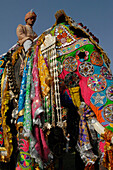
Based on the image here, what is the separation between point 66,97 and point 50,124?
0.34m

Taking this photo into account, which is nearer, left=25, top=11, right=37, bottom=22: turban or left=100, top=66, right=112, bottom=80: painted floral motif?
left=100, top=66, right=112, bottom=80: painted floral motif

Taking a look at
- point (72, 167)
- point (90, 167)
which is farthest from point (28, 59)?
point (72, 167)

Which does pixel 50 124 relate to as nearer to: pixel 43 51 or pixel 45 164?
pixel 45 164

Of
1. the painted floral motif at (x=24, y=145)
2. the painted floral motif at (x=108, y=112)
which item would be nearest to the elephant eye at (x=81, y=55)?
the painted floral motif at (x=108, y=112)

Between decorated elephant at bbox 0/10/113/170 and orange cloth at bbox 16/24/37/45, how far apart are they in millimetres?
249

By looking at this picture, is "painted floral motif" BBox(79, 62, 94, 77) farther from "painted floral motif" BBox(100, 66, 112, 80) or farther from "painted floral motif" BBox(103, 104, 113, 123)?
"painted floral motif" BBox(103, 104, 113, 123)

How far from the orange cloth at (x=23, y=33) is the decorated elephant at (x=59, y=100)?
25 cm

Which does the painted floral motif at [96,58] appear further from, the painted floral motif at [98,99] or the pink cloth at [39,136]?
the pink cloth at [39,136]

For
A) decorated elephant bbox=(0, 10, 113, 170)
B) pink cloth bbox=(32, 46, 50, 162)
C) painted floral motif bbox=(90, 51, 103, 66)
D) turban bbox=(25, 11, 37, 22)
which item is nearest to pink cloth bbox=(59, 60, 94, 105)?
decorated elephant bbox=(0, 10, 113, 170)

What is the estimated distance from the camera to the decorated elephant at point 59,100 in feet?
6.17

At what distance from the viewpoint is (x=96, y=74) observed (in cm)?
198

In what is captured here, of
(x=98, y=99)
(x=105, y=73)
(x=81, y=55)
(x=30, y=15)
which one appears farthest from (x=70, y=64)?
(x=30, y=15)

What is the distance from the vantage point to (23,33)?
279 cm

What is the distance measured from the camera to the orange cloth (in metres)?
2.63
